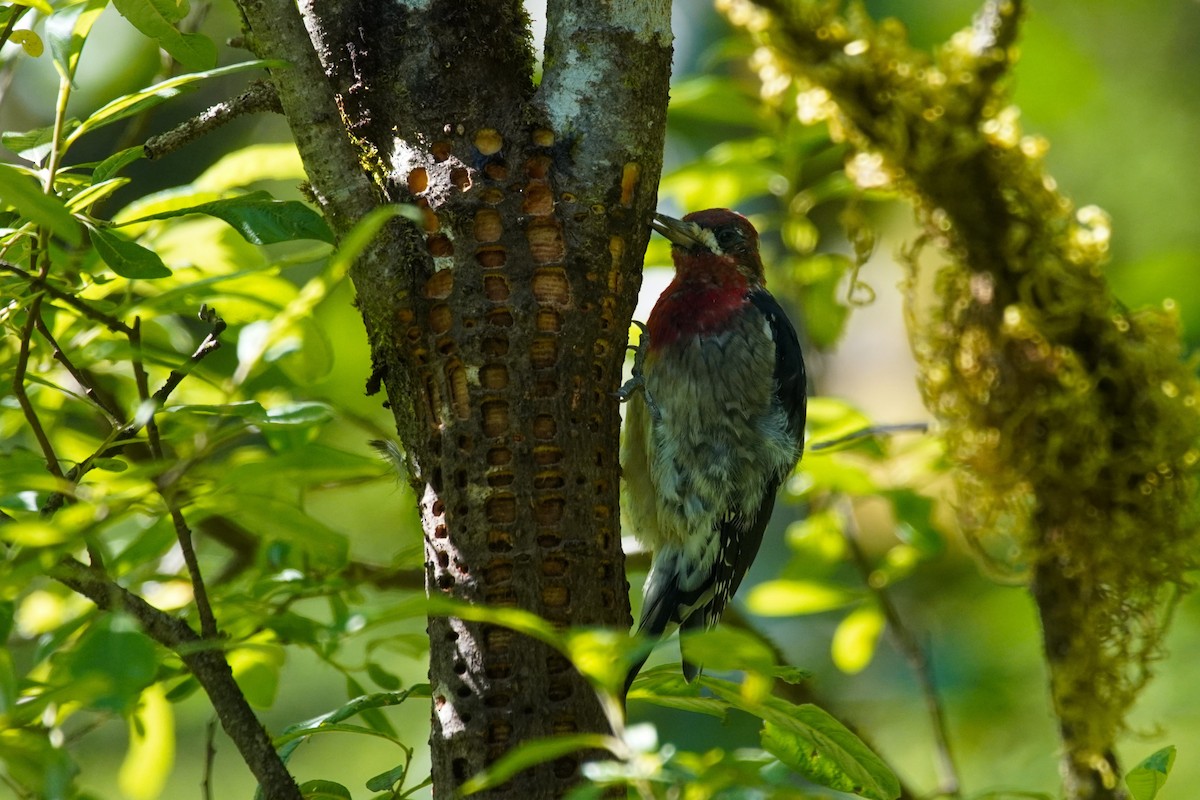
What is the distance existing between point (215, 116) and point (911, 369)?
169 inches

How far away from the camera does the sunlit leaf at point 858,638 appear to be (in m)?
2.72

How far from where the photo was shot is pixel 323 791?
141cm

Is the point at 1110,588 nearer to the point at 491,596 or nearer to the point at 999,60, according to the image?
the point at 999,60

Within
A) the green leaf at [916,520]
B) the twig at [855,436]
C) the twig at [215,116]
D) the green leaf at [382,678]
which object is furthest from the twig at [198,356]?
the green leaf at [916,520]

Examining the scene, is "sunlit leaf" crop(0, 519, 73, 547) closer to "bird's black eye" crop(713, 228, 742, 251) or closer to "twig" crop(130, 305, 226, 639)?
"twig" crop(130, 305, 226, 639)

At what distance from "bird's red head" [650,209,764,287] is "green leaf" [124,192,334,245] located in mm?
1749

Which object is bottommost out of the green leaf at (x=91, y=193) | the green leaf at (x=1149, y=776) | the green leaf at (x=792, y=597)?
the green leaf at (x=1149, y=776)

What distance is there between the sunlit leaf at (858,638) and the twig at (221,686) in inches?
65.0

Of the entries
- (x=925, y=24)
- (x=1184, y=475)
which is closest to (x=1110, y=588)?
(x=1184, y=475)

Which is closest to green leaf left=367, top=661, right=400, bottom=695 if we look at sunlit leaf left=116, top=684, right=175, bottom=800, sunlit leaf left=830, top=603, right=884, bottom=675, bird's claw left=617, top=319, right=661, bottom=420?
sunlit leaf left=116, top=684, right=175, bottom=800

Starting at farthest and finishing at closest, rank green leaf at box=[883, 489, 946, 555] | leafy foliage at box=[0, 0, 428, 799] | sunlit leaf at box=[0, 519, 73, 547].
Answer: green leaf at box=[883, 489, 946, 555], leafy foliage at box=[0, 0, 428, 799], sunlit leaf at box=[0, 519, 73, 547]

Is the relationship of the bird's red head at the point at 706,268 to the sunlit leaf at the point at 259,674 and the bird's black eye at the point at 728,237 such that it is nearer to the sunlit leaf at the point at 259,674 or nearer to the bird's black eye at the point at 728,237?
the bird's black eye at the point at 728,237

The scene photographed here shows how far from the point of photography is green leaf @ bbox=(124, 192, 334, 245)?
1340 millimetres

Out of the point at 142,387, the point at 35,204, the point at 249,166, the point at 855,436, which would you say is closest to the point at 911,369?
the point at 855,436
